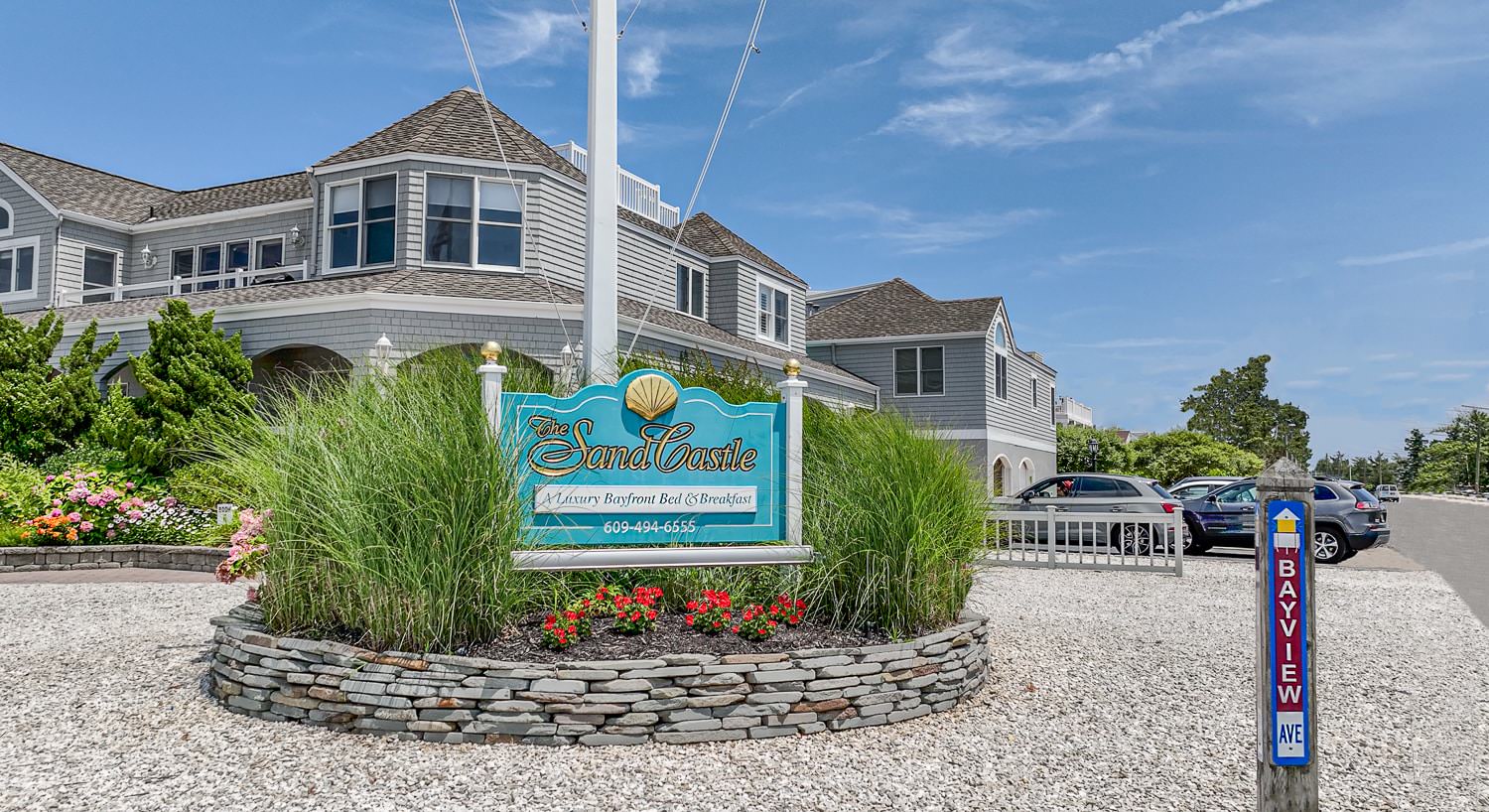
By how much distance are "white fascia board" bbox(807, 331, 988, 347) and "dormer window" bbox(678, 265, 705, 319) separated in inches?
276

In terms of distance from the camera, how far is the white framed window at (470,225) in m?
18.0

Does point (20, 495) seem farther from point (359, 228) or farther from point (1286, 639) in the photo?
point (1286, 639)

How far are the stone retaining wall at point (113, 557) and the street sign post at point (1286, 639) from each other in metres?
Result: 12.4

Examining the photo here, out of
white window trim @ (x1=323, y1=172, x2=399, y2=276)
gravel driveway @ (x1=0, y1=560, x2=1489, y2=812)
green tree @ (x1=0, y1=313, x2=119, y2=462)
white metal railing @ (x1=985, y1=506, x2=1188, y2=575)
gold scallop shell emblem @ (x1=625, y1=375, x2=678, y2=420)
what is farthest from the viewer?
white window trim @ (x1=323, y1=172, x2=399, y2=276)

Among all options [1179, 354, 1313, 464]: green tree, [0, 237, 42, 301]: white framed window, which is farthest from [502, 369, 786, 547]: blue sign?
[1179, 354, 1313, 464]: green tree

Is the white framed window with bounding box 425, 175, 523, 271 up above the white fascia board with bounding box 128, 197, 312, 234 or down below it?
below

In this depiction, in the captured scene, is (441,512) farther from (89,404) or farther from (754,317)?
(754,317)

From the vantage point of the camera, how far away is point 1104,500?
16906 millimetres

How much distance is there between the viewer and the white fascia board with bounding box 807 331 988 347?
93.3ft

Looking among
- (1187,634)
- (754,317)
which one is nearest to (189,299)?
(754,317)

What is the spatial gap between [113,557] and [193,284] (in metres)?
11.4

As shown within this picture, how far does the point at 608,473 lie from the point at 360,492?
164 centimetres

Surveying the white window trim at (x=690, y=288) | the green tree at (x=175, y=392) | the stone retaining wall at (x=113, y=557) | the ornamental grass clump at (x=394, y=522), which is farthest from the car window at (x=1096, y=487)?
the green tree at (x=175, y=392)

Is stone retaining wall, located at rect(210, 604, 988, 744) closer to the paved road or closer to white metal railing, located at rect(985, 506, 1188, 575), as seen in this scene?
white metal railing, located at rect(985, 506, 1188, 575)
